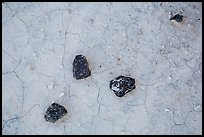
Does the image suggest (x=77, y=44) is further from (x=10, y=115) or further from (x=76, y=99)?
(x=10, y=115)

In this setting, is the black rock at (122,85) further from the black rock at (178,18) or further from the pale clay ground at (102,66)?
the black rock at (178,18)

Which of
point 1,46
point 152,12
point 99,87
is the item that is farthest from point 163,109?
point 1,46

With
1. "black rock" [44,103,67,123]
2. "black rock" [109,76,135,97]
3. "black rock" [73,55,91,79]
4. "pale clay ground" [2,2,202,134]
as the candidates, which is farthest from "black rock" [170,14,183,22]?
"black rock" [44,103,67,123]

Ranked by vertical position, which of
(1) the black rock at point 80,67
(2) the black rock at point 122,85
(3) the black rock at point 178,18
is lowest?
(2) the black rock at point 122,85

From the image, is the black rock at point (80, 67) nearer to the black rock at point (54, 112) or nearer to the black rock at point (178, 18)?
the black rock at point (54, 112)

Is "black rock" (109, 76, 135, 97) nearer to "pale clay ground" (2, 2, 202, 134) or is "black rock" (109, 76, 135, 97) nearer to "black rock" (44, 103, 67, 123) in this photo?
"pale clay ground" (2, 2, 202, 134)

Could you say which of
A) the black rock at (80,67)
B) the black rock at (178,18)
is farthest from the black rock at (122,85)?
the black rock at (178,18)

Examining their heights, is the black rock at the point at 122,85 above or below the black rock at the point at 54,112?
above
